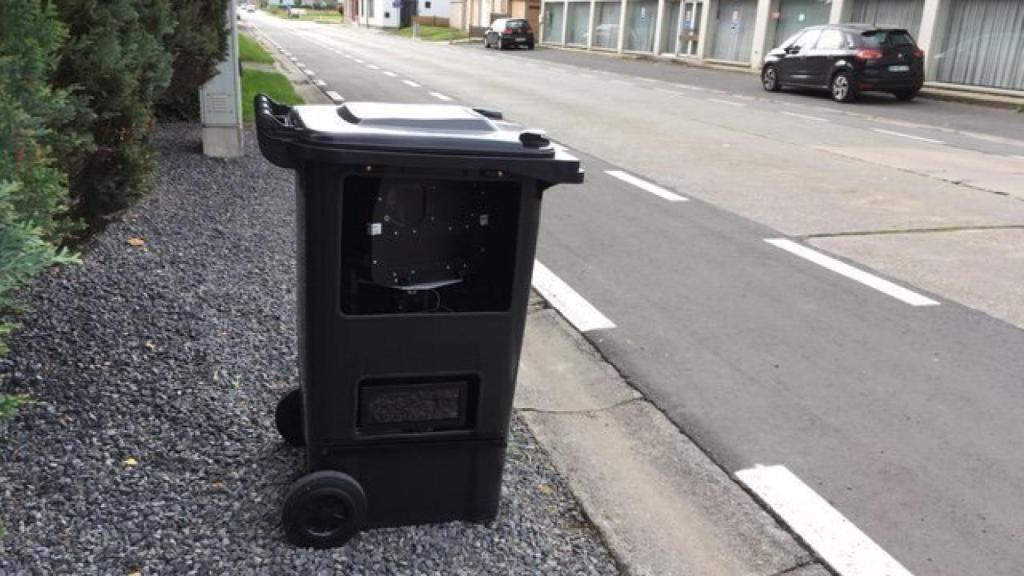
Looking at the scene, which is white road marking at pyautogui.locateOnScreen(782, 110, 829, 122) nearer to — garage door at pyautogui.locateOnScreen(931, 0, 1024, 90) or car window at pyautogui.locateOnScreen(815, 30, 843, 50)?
car window at pyautogui.locateOnScreen(815, 30, 843, 50)

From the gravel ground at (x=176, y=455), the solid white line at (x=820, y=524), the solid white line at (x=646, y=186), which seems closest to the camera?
the gravel ground at (x=176, y=455)

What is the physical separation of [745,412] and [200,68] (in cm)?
585

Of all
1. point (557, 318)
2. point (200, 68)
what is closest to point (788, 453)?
point (557, 318)

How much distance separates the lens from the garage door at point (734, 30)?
31.2 meters

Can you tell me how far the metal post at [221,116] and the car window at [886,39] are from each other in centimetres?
1579

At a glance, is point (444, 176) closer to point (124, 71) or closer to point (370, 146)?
point (370, 146)

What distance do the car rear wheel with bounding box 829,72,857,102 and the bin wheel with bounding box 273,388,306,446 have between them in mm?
19056

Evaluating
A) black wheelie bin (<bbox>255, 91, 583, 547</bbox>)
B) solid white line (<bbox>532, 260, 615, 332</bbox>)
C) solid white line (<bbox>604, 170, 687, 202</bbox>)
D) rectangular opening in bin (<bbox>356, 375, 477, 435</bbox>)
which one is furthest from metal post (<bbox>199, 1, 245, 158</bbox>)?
rectangular opening in bin (<bbox>356, 375, 477, 435</bbox>)

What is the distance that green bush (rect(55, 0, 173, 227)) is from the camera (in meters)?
3.56

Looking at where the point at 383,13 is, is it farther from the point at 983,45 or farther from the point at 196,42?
the point at 196,42

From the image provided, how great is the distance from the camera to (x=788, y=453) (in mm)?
3609

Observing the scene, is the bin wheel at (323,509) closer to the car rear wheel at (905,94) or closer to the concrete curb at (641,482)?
the concrete curb at (641,482)

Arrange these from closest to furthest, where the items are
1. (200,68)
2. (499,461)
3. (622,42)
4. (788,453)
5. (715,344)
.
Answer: (499,461)
(788,453)
(715,344)
(200,68)
(622,42)

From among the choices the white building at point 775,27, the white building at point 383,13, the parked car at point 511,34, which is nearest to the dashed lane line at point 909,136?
the white building at point 775,27
